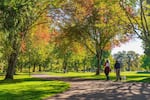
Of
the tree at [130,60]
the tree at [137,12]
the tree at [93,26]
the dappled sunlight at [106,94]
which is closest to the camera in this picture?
the dappled sunlight at [106,94]

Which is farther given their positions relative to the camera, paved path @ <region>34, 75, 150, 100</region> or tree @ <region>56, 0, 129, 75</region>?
tree @ <region>56, 0, 129, 75</region>

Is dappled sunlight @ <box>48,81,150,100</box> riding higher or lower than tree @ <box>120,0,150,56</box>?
lower

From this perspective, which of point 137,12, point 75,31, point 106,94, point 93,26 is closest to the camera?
point 106,94

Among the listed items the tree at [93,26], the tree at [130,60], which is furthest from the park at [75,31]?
the tree at [130,60]

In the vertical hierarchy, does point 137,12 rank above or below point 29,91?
above

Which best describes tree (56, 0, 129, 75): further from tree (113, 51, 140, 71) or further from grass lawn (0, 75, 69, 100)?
tree (113, 51, 140, 71)

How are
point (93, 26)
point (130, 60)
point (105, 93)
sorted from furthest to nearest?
point (130, 60), point (93, 26), point (105, 93)

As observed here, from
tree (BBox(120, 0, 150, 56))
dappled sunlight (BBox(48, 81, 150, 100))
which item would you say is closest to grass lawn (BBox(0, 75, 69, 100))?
dappled sunlight (BBox(48, 81, 150, 100))

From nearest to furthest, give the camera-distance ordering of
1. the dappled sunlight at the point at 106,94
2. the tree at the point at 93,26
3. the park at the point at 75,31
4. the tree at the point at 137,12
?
the dappled sunlight at the point at 106,94
the park at the point at 75,31
the tree at the point at 137,12
the tree at the point at 93,26

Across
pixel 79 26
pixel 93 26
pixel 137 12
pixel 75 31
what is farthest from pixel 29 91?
pixel 93 26

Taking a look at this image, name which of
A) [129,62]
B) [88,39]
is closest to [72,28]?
[88,39]

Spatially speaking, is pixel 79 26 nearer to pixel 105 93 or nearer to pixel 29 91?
pixel 29 91

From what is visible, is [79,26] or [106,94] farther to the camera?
[79,26]

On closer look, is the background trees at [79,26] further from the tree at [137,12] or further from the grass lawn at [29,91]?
the grass lawn at [29,91]
